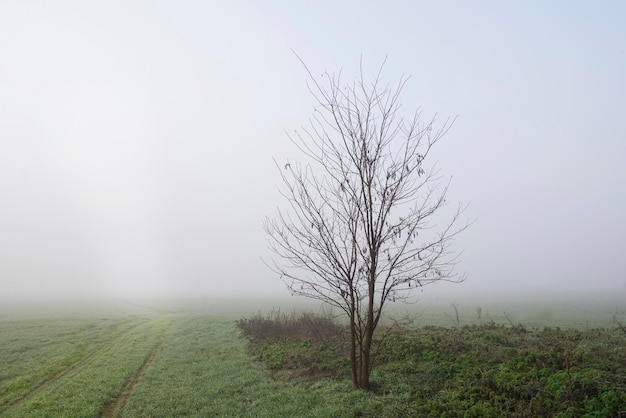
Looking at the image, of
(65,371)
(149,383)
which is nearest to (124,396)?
(149,383)

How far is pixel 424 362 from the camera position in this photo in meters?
14.7

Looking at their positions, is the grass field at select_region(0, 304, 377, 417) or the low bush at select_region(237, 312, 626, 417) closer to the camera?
the low bush at select_region(237, 312, 626, 417)

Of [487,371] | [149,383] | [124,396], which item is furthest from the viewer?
[149,383]

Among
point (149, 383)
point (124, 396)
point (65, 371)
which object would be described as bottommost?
point (124, 396)

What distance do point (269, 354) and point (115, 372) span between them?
8064 millimetres

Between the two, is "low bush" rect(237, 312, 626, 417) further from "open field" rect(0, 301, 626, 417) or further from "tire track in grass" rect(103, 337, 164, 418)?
"tire track in grass" rect(103, 337, 164, 418)

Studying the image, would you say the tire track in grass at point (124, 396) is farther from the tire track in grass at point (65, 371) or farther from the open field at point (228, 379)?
the tire track in grass at point (65, 371)

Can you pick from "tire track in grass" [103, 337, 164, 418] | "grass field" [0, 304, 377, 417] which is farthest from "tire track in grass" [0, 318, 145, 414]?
"tire track in grass" [103, 337, 164, 418]

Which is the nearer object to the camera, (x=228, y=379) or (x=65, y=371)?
(x=228, y=379)

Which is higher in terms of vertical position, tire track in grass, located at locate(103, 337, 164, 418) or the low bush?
the low bush

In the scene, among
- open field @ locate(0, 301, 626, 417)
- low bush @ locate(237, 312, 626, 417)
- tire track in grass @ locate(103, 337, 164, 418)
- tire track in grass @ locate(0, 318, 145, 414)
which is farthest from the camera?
tire track in grass @ locate(0, 318, 145, 414)

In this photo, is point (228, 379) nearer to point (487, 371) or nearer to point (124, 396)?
point (124, 396)

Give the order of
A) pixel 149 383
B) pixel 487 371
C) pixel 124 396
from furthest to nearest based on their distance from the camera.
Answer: pixel 149 383 < pixel 124 396 < pixel 487 371

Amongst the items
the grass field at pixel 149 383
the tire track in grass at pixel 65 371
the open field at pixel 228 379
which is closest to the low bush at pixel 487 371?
the open field at pixel 228 379
